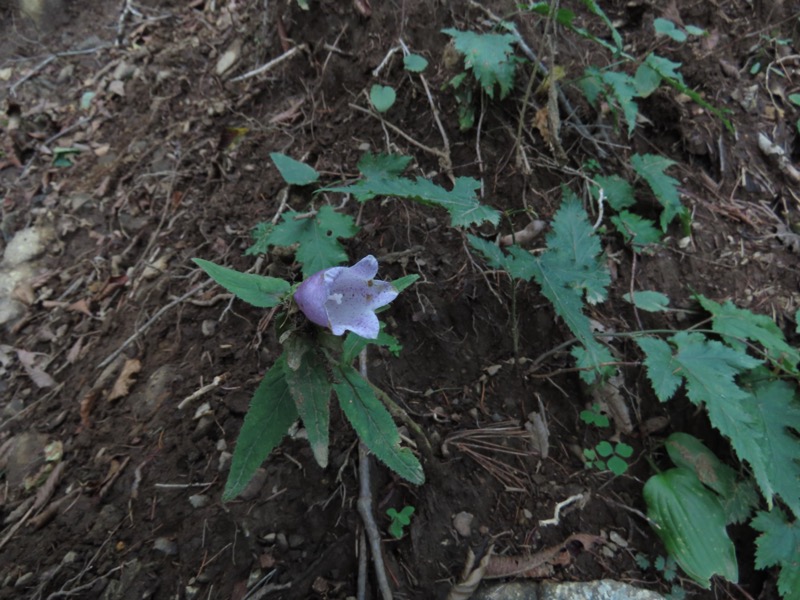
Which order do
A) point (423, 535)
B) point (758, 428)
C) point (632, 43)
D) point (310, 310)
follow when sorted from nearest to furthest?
point (310, 310)
point (423, 535)
point (758, 428)
point (632, 43)

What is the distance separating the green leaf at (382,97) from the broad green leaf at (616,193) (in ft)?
4.45

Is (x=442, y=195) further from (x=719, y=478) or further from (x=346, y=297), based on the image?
(x=719, y=478)

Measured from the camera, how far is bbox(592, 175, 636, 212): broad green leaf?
3.05 meters

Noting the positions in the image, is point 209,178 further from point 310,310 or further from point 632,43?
point 632,43

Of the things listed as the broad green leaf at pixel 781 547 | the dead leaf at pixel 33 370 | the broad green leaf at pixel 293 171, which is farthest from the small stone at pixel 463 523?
the dead leaf at pixel 33 370

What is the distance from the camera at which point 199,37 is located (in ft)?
14.6

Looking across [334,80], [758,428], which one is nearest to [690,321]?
[758,428]

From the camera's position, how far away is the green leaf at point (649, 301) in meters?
2.79

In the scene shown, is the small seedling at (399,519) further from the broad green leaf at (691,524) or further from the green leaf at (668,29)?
the green leaf at (668,29)

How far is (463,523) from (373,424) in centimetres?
84

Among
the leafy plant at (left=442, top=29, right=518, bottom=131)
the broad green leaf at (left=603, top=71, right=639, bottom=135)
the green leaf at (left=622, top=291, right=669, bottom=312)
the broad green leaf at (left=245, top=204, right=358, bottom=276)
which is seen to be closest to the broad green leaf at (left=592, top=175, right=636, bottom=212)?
the broad green leaf at (left=603, top=71, right=639, bottom=135)

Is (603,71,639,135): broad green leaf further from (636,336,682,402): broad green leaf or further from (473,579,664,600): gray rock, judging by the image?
(473,579,664,600): gray rock

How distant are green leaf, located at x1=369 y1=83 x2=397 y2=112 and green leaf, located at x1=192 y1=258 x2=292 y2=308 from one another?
1856 millimetres

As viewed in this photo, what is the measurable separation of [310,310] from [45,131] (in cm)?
446
